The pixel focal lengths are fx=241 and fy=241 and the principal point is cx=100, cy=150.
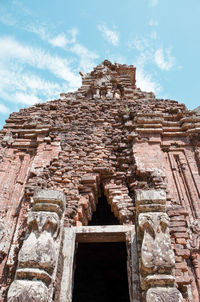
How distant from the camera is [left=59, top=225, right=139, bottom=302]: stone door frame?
3.87 metres

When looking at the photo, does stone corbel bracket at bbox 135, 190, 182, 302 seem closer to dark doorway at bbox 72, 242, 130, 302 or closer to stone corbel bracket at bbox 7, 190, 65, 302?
stone corbel bracket at bbox 7, 190, 65, 302

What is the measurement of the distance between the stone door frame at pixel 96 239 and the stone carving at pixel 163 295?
0.58 meters

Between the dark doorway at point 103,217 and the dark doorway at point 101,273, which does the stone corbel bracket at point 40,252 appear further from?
the dark doorway at point 101,273

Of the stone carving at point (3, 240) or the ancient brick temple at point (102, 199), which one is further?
the stone carving at point (3, 240)

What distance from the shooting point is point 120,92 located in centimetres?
908

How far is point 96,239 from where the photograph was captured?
455 centimetres

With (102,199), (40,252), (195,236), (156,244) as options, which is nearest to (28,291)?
(40,252)

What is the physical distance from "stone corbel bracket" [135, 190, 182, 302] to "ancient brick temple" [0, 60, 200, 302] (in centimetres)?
1

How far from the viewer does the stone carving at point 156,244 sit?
344 cm

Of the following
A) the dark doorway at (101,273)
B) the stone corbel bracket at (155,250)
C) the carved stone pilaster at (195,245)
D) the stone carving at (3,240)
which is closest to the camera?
the stone corbel bracket at (155,250)

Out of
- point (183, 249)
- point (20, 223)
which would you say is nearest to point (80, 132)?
point (20, 223)

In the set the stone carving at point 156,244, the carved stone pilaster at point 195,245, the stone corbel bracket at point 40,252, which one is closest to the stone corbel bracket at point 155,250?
the stone carving at point 156,244

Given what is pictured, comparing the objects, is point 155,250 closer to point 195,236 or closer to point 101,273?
point 195,236

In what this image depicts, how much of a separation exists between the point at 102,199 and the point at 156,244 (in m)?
3.73
